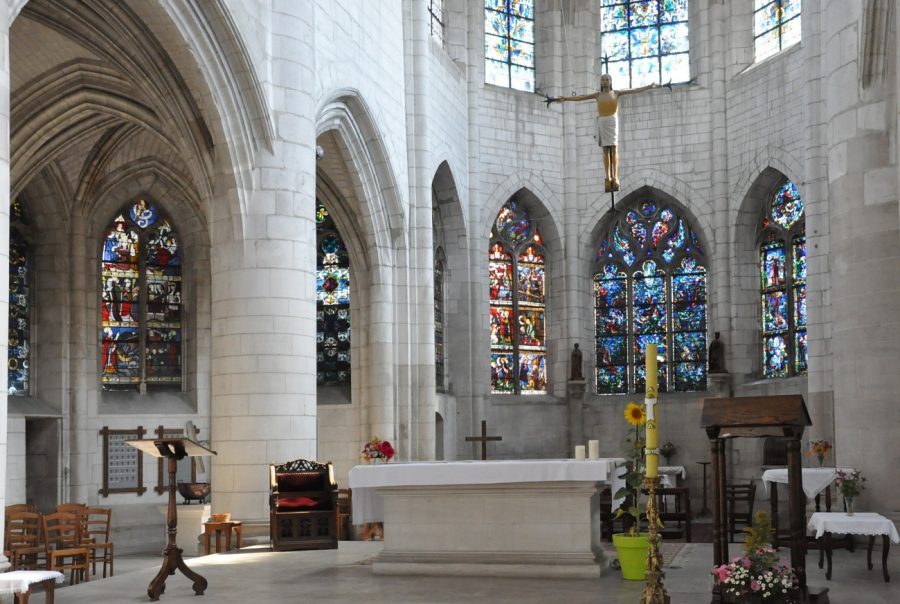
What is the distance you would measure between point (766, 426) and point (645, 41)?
16.1 m

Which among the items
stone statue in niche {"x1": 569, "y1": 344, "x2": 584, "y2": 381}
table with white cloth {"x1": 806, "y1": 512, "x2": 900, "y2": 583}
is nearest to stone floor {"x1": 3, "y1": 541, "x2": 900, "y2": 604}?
table with white cloth {"x1": 806, "y1": 512, "x2": 900, "y2": 583}

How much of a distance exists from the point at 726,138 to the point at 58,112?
37.5ft

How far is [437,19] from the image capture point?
68.5 feet

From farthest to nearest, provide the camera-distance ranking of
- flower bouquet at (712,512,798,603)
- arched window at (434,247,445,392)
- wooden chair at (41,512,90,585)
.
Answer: arched window at (434,247,445,392), wooden chair at (41,512,90,585), flower bouquet at (712,512,798,603)

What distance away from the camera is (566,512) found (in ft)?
29.7

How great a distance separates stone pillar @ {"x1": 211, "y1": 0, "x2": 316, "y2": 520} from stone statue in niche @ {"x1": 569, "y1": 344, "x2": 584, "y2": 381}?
28.7ft

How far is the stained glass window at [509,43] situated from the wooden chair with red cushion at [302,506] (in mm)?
11675

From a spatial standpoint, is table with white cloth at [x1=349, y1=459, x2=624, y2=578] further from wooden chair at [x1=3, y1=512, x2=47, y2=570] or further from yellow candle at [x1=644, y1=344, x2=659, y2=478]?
wooden chair at [x1=3, y1=512, x2=47, y2=570]

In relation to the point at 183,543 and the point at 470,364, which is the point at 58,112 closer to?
the point at 183,543

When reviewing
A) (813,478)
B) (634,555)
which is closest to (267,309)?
(634,555)

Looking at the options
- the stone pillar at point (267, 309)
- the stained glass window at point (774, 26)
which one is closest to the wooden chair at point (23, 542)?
the stone pillar at point (267, 309)

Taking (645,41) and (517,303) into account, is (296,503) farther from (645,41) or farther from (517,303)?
(645,41)

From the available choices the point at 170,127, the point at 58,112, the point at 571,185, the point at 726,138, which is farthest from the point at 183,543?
the point at 726,138

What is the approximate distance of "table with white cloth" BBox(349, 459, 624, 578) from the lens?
898 cm
